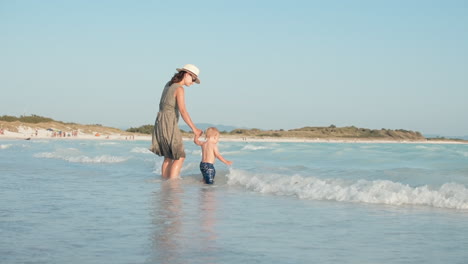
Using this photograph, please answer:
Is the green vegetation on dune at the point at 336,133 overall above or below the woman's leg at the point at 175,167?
above

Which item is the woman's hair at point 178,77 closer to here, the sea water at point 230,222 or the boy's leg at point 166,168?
the boy's leg at point 166,168

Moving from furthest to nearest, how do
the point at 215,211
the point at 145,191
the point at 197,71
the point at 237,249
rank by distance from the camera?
the point at 197,71
the point at 145,191
the point at 215,211
the point at 237,249

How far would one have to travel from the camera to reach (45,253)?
134 inches

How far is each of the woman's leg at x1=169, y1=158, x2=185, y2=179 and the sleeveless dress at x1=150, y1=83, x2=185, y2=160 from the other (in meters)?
0.26

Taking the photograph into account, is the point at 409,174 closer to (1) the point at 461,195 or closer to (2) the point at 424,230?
(1) the point at 461,195

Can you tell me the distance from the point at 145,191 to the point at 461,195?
3.72m

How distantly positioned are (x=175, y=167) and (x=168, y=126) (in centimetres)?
77

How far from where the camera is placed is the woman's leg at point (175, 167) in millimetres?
8740

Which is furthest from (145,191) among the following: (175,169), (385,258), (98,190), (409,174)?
(409,174)

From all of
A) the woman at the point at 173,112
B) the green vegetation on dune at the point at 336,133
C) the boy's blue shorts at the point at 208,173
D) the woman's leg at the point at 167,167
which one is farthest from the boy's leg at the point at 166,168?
the green vegetation on dune at the point at 336,133

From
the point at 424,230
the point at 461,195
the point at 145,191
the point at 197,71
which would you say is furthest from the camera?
the point at 197,71

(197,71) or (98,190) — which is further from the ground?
(197,71)

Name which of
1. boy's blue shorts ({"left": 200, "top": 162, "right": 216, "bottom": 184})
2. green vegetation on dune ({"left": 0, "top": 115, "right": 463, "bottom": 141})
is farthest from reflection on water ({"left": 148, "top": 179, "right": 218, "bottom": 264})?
green vegetation on dune ({"left": 0, "top": 115, "right": 463, "bottom": 141})

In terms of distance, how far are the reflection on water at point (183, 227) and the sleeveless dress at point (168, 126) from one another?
4.12 ft
